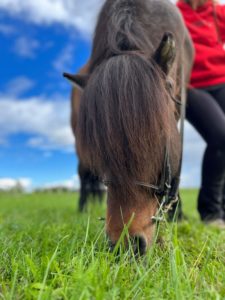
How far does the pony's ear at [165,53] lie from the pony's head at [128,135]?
160mm

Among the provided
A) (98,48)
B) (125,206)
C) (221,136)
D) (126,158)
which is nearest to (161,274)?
(125,206)

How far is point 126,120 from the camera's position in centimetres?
236

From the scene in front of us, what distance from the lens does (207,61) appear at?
14.6ft

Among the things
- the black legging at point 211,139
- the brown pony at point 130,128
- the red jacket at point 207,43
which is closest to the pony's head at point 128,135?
the brown pony at point 130,128

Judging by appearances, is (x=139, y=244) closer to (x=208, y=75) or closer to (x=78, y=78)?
(x=78, y=78)

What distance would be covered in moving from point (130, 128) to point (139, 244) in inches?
26.8

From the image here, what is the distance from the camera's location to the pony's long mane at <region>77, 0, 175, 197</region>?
90.9 inches

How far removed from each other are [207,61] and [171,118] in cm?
203

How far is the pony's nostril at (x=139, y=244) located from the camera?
214cm

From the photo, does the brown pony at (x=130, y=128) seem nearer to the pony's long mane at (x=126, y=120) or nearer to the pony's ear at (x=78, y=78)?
the pony's long mane at (x=126, y=120)

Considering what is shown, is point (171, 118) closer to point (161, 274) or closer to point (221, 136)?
point (161, 274)

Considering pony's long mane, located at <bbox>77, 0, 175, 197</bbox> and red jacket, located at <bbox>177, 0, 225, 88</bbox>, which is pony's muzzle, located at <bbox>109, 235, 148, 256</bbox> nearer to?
pony's long mane, located at <bbox>77, 0, 175, 197</bbox>

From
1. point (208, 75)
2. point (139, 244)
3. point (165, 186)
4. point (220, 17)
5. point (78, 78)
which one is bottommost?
point (139, 244)

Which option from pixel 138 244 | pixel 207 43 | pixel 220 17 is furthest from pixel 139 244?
pixel 220 17
